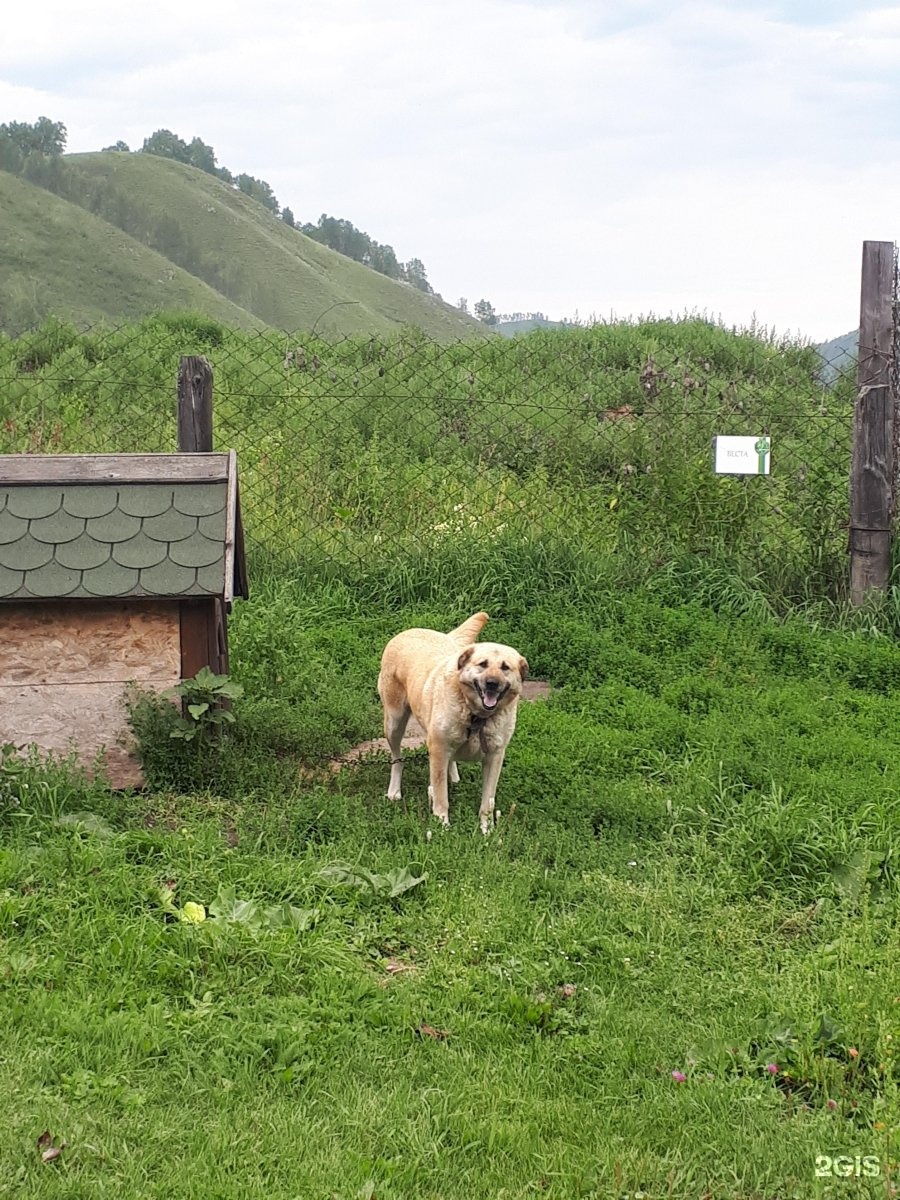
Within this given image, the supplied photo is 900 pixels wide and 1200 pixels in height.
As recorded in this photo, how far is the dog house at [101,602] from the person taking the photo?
16.5 feet

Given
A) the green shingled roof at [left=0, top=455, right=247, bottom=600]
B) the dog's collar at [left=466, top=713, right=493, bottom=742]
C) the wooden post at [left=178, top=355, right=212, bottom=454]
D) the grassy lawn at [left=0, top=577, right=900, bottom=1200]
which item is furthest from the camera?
the wooden post at [left=178, top=355, right=212, bottom=454]

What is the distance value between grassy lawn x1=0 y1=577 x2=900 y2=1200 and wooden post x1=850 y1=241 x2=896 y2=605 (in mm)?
1871

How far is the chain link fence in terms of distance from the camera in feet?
27.4

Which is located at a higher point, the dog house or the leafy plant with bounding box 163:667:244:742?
the dog house

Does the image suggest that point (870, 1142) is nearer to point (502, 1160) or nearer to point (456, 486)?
point (502, 1160)

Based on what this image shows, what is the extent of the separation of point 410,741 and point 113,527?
199 centimetres

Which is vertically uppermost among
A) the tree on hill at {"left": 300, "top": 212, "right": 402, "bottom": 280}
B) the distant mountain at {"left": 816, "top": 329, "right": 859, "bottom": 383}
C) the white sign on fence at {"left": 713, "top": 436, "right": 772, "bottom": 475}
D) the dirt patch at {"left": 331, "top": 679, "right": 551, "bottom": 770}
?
the tree on hill at {"left": 300, "top": 212, "right": 402, "bottom": 280}

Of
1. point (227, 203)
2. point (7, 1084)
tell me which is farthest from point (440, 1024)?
point (227, 203)

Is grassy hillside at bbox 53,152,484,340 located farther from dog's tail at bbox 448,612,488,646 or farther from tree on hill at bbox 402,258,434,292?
dog's tail at bbox 448,612,488,646

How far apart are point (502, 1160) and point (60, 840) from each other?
229 cm

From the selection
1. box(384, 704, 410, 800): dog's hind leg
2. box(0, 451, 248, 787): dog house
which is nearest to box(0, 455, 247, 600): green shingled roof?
box(0, 451, 248, 787): dog house

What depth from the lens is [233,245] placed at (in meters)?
99.9

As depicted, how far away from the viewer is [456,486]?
9.48 m

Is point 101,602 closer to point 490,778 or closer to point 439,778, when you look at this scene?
point 439,778
